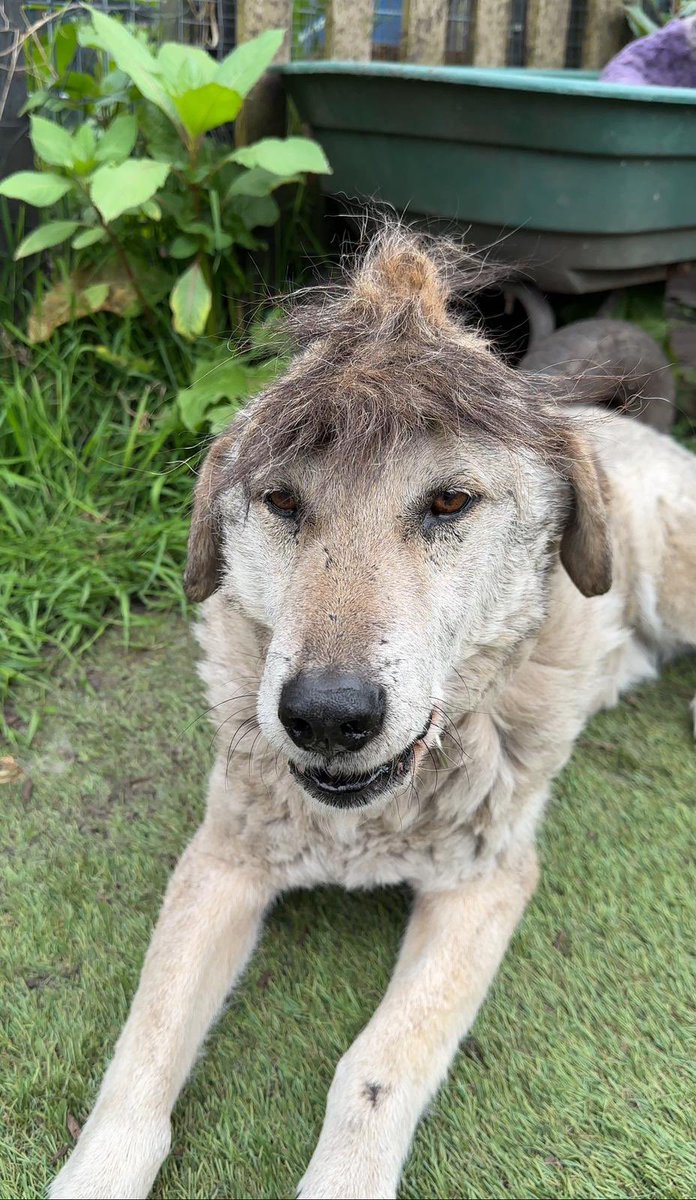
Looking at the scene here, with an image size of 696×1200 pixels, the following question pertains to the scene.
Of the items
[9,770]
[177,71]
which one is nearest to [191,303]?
[177,71]

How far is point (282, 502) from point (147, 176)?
1.80 meters

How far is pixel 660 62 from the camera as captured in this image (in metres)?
3.86

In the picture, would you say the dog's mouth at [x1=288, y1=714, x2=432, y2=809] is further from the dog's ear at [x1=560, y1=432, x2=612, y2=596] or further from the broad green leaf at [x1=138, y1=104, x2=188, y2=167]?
the broad green leaf at [x1=138, y1=104, x2=188, y2=167]

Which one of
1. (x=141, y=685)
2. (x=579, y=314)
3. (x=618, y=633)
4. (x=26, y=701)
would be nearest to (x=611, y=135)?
(x=579, y=314)

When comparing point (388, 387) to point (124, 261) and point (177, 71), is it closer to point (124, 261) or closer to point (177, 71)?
point (177, 71)

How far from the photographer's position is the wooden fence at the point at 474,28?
3893mm

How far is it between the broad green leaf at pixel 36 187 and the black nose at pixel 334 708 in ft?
8.05

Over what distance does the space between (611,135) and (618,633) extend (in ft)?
5.59

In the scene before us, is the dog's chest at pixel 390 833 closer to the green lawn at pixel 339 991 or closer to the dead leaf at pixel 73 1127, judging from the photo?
the green lawn at pixel 339 991

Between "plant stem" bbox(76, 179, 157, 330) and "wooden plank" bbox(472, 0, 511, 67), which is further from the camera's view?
"wooden plank" bbox(472, 0, 511, 67)

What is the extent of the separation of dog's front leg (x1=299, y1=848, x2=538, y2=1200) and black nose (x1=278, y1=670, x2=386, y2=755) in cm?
69

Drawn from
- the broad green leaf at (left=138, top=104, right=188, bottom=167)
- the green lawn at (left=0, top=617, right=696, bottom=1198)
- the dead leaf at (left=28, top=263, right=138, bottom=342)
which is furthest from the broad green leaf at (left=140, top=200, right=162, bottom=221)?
the green lawn at (left=0, top=617, right=696, bottom=1198)

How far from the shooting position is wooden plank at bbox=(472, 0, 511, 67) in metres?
4.32

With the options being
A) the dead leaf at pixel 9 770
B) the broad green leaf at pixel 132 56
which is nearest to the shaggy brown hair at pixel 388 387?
the dead leaf at pixel 9 770
